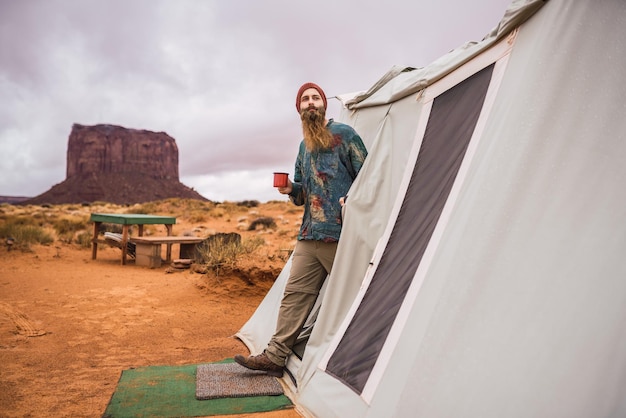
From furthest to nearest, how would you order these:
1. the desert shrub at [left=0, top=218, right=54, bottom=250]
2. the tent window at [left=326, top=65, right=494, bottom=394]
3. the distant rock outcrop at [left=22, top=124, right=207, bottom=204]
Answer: the distant rock outcrop at [left=22, top=124, right=207, bottom=204] → the desert shrub at [left=0, top=218, right=54, bottom=250] → the tent window at [left=326, top=65, right=494, bottom=394]

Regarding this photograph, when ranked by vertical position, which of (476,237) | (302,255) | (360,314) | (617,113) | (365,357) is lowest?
(365,357)

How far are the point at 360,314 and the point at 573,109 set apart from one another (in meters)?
1.75

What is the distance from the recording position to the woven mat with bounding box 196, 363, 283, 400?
3436 millimetres

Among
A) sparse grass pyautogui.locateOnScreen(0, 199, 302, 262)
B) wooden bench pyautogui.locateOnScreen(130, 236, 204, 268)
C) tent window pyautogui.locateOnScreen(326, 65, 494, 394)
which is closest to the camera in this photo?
tent window pyautogui.locateOnScreen(326, 65, 494, 394)

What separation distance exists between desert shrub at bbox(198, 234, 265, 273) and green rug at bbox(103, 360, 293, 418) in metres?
3.90

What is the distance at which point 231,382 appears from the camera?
12.0ft

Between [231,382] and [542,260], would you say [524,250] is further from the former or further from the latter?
[231,382]

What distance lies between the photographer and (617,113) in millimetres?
1920

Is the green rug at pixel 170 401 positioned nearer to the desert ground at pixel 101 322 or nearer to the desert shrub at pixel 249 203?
the desert ground at pixel 101 322

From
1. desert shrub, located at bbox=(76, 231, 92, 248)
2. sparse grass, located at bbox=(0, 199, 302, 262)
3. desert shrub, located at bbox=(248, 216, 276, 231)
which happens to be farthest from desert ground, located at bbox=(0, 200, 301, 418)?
desert shrub, located at bbox=(248, 216, 276, 231)

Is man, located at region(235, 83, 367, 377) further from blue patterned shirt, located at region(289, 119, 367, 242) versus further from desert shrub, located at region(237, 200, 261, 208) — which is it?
desert shrub, located at region(237, 200, 261, 208)

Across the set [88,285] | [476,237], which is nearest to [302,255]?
[476,237]

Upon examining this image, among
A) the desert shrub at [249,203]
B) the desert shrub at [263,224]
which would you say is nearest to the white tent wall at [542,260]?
the desert shrub at [263,224]

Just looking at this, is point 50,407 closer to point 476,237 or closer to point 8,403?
point 8,403
